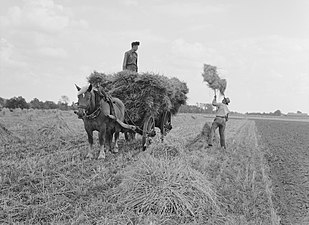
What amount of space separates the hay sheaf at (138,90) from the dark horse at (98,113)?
21.7 inches

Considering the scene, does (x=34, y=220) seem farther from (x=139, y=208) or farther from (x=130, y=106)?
(x=130, y=106)

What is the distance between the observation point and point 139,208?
4555 mm

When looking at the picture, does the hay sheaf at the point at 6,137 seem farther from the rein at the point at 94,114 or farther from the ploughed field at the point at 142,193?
the rein at the point at 94,114

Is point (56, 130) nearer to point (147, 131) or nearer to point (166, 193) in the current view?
point (147, 131)

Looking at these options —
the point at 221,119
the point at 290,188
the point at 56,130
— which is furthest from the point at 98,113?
the point at 56,130

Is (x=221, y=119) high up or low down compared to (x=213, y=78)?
down

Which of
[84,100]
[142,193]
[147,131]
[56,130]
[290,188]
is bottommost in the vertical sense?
[290,188]

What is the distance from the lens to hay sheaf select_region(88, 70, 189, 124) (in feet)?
28.8

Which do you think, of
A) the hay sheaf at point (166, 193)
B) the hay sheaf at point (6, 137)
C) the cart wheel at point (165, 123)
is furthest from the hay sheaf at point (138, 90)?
the hay sheaf at point (6, 137)

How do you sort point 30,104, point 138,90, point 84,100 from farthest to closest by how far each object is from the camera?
1. point 30,104
2. point 138,90
3. point 84,100

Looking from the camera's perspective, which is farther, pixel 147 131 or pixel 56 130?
pixel 56 130

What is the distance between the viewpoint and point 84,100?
301 inches

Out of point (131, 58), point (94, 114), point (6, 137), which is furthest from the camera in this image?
point (6, 137)

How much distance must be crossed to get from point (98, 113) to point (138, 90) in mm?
1526
